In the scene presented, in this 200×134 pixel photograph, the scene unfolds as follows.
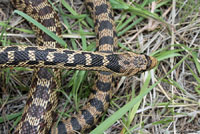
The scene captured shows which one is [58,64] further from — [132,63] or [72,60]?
[132,63]

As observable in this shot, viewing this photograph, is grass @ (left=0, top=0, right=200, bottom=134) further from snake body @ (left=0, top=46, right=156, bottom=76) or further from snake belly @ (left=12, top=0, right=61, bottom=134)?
snake body @ (left=0, top=46, right=156, bottom=76)

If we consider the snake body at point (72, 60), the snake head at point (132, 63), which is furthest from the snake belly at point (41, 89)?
the snake head at point (132, 63)

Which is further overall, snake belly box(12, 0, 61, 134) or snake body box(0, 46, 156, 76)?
snake belly box(12, 0, 61, 134)

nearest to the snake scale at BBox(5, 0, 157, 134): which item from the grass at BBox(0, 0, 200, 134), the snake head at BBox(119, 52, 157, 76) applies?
the snake head at BBox(119, 52, 157, 76)

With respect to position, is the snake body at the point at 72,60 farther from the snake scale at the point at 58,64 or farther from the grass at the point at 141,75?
the grass at the point at 141,75

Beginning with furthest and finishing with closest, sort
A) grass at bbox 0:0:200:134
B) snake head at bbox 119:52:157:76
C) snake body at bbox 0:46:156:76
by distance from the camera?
grass at bbox 0:0:200:134 < snake head at bbox 119:52:157:76 < snake body at bbox 0:46:156:76

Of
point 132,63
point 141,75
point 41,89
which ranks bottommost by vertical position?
point 41,89

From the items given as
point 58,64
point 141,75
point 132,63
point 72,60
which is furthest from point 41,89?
point 141,75
